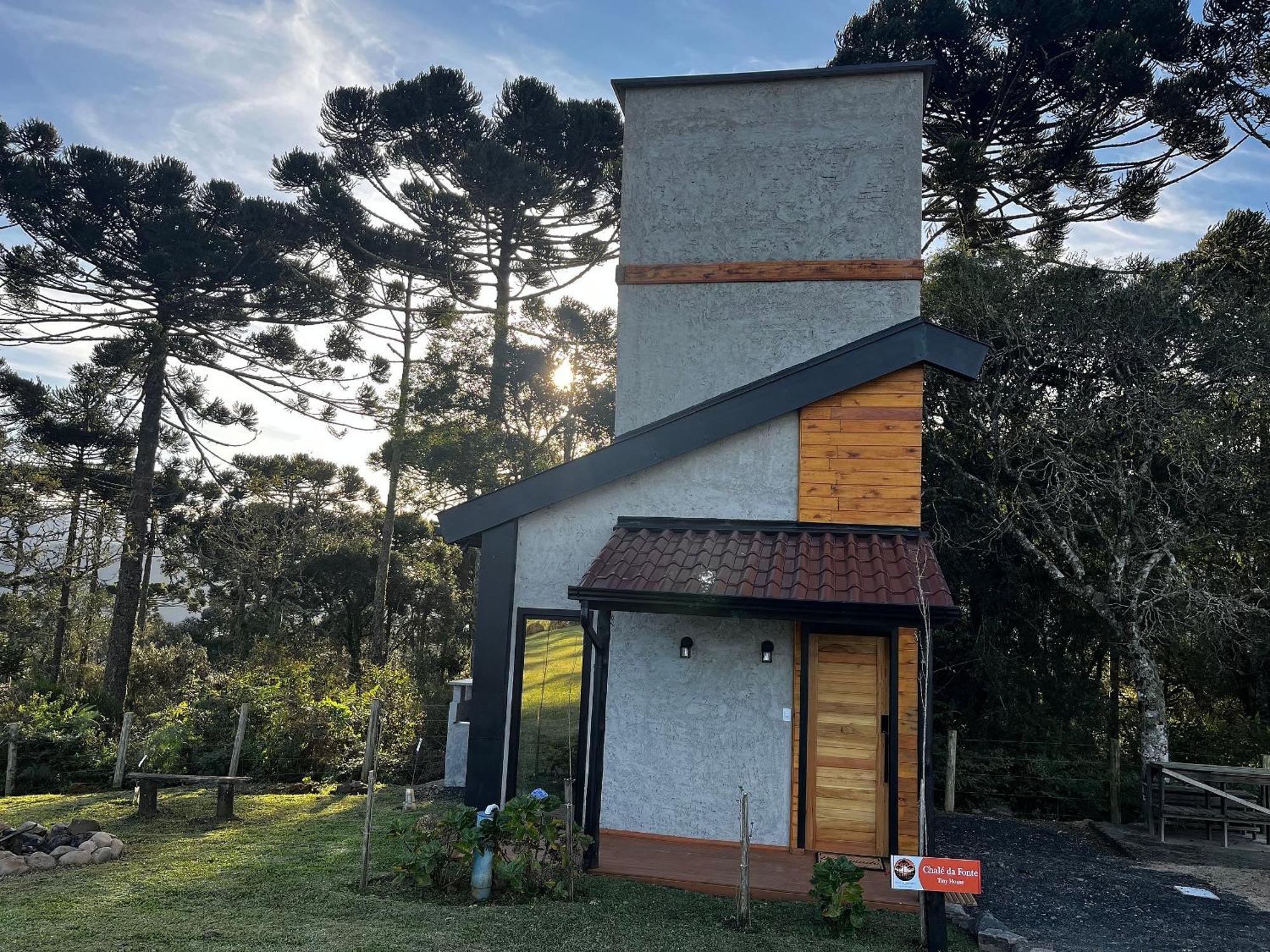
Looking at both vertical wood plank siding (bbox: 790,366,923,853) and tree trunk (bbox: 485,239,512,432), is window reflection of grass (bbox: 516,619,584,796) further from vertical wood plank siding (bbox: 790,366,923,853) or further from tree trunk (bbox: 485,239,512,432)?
tree trunk (bbox: 485,239,512,432)

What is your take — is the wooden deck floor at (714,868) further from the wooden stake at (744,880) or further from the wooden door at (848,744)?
the wooden stake at (744,880)

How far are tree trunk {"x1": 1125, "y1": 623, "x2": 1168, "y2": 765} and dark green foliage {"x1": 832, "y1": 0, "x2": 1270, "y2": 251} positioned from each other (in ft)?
27.7

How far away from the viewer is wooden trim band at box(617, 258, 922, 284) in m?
9.41

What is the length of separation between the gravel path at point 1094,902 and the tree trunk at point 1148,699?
2357mm

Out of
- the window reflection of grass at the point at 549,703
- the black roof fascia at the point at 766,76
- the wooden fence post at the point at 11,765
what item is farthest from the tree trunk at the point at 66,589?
the black roof fascia at the point at 766,76

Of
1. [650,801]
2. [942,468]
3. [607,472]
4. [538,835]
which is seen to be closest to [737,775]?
[650,801]

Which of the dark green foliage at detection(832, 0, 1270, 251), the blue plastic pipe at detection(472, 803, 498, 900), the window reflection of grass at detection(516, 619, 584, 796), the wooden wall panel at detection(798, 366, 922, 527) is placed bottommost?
the blue plastic pipe at detection(472, 803, 498, 900)

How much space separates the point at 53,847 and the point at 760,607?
6.63 metres

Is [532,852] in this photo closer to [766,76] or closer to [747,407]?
[747,407]

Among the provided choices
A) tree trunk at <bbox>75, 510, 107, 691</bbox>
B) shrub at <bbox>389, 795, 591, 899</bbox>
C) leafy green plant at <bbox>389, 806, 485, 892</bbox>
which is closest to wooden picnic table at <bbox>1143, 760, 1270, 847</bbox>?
shrub at <bbox>389, 795, 591, 899</bbox>

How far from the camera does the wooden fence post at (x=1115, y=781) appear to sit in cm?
1123

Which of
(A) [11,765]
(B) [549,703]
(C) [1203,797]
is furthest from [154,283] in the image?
(C) [1203,797]

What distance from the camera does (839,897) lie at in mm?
5672

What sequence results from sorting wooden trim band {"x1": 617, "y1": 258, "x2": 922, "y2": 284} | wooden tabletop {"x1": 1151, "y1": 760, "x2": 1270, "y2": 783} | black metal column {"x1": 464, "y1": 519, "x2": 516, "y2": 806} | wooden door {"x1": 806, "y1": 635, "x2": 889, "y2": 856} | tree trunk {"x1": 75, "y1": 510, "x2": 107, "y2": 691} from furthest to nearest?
tree trunk {"x1": 75, "y1": 510, "x2": 107, "y2": 691}, wooden tabletop {"x1": 1151, "y1": 760, "x2": 1270, "y2": 783}, wooden trim band {"x1": 617, "y1": 258, "x2": 922, "y2": 284}, black metal column {"x1": 464, "y1": 519, "x2": 516, "y2": 806}, wooden door {"x1": 806, "y1": 635, "x2": 889, "y2": 856}
